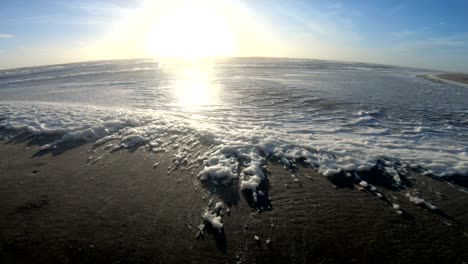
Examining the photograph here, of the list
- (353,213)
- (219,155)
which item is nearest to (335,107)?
(219,155)

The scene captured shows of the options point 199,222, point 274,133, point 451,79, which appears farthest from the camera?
point 451,79

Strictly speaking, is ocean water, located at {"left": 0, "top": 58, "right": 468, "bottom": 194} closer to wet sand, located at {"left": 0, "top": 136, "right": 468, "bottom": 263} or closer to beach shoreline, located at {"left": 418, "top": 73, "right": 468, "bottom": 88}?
wet sand, located at {"left": 0, "top": 136, "right": 468, "bottom": 263}

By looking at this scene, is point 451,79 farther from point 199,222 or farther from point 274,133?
point 199,222

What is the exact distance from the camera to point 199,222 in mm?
4539

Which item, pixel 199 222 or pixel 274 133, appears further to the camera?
pixel 274 133

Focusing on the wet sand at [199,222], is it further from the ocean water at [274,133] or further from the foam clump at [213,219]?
the ocean water at [274,133]

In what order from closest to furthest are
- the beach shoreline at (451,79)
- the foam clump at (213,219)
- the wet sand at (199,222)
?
1. the wet sand at (199,222)
2. the foam clump at (213,219)
3. the beach shoreline at (451,79)

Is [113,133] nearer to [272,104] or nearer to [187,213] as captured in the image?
[187,213]

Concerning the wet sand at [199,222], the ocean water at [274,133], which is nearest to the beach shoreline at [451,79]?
the ocean water at [274,133]

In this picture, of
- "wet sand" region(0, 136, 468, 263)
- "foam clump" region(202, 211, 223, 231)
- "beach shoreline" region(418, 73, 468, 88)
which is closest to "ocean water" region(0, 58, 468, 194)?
"wet sand" region(0, 136, 468, 263)

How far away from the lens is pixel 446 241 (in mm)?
4055

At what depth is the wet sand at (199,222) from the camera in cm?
386

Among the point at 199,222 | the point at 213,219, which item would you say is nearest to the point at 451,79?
the point at 213,219

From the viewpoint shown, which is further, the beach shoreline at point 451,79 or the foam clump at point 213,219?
the beach shoreline at point 451,79
